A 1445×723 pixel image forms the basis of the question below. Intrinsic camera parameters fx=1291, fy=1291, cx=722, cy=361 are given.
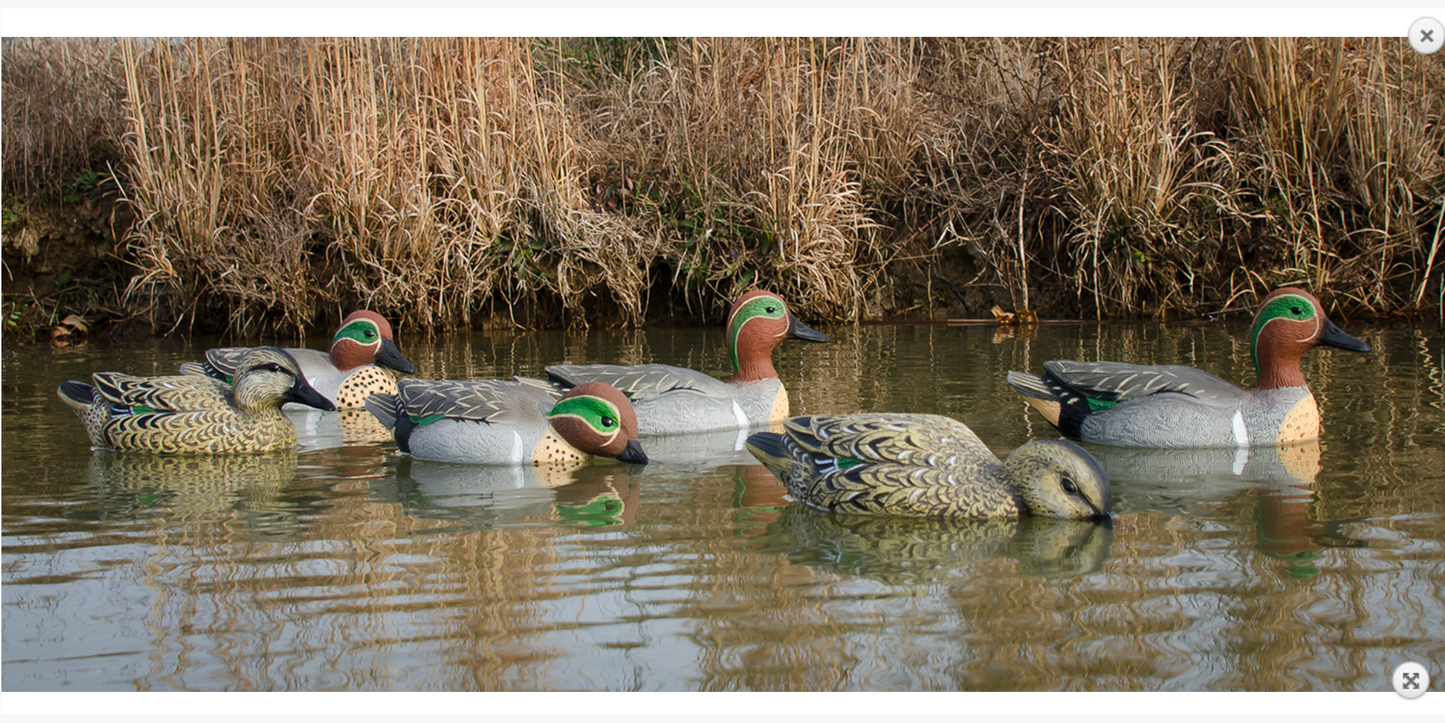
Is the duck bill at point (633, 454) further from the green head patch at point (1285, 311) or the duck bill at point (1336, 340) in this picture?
the duck bill at point (1336, 340)

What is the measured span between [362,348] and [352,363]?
0.43 feet

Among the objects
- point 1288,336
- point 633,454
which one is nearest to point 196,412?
point 633,454

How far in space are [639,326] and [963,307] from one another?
3.80 meters

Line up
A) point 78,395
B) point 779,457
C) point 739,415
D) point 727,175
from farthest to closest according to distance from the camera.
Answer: point 727,175
point 739,415
point 78,395
point 779,457

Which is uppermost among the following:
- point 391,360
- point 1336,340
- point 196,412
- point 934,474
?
point 1336,340

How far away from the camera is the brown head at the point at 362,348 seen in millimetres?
9367

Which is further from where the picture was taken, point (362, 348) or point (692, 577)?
point (362, 348)

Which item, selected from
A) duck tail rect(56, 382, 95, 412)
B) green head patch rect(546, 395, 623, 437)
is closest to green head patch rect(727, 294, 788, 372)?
green head patch rect(546, 395, 623, 437)

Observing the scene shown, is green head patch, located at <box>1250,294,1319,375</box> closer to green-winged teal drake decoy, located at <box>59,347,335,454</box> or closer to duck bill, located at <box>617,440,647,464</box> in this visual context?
duck bill, located at <box>617,440,647,464</box>

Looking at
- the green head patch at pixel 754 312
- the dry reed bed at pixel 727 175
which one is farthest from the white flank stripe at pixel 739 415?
the dry reed bed at pixel 727 175

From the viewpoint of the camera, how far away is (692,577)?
4645mm

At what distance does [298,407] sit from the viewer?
948cm

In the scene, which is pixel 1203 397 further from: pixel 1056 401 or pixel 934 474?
pixel 934 474

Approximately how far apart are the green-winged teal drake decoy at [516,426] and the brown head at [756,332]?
1559 millimetres
